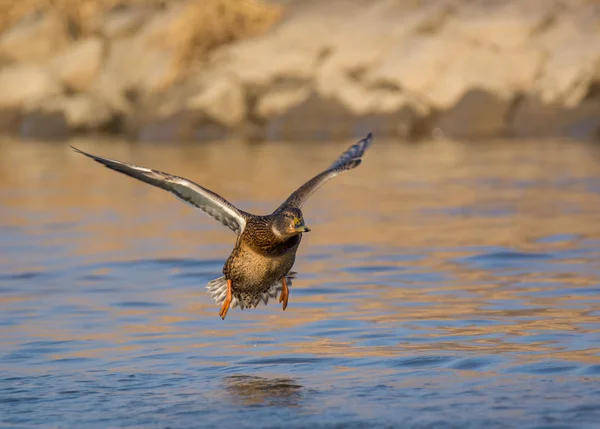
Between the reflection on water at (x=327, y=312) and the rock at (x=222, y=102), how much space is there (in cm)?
1212

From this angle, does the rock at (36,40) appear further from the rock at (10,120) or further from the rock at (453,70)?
the rock at (453,70)

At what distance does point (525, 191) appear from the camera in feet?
62.3

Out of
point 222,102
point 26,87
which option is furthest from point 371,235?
point 26,87

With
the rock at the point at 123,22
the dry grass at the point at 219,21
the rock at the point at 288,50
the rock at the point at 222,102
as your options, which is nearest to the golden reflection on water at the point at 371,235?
the rock at the point at 222,102

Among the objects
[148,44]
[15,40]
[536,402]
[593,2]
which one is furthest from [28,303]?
[15,40]

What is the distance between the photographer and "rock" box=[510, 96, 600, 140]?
94.6ft

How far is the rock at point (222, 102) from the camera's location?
1297 inches

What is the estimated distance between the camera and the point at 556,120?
96.9 ft

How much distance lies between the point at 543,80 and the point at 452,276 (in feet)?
57.7

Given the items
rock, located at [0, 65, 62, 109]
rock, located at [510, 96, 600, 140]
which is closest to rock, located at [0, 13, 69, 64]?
rock, located at [0, 65, 62, 109]

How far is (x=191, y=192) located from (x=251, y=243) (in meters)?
0.62

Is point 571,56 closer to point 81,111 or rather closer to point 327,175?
point 81,111

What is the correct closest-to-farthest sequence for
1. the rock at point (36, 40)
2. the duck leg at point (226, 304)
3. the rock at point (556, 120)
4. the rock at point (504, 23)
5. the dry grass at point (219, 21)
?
the duck leg at point (226, 304), the rock at point (556, 120), the rock at point (504, 23), the dry grass at point (219, 21), the rock at point (36, 40)

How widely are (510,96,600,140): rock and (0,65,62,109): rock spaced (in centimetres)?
1290
